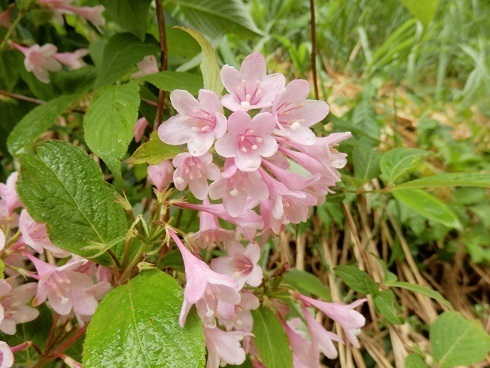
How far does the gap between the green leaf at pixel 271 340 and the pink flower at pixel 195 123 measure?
260 millimetres

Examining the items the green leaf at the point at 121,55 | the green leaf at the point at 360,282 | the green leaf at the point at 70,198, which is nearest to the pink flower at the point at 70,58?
the green leaf at the point at 121,55

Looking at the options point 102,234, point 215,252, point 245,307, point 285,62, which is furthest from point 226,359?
point 285,62

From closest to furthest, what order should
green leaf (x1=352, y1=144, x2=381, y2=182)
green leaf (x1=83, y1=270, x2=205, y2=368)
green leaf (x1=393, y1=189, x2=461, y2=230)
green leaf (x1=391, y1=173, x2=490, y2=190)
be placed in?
green leaf (x1=83, y1=270, x2=205, y2=368), green leaf (x1=391, y1=173, x2=490, y2=190), green leaf (x1=352, y1=144, x2=381, y2=182), green leaf (x1=393, y1=189, x2=461, y2=230)

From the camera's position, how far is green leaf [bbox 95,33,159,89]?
76 cm

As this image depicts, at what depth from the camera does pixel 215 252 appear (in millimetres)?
1101

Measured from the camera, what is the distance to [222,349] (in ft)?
1.70

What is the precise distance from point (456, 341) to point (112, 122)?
0.64 m

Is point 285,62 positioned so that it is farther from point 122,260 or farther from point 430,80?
point 122,260

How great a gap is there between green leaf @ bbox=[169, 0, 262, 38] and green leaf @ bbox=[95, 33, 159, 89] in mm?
154

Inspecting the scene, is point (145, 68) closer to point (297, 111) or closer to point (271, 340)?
point (297, 111)

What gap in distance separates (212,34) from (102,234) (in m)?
0.53

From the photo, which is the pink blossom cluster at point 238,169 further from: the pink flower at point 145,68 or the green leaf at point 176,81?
the pink flower at point 145,68

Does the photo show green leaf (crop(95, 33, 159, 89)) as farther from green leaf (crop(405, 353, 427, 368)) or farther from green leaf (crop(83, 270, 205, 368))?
green leaf (crop(405, 353, 427, 368))

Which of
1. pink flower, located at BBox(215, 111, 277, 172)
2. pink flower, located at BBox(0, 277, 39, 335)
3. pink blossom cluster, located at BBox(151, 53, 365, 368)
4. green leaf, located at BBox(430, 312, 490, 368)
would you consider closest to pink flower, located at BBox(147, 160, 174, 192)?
pink blossom cluster, located at BBox(151, 53, 365, 368)
